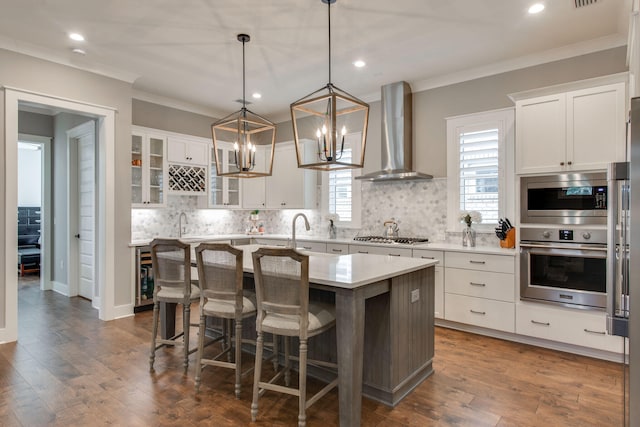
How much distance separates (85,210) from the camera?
556 cm

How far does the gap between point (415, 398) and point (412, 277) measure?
0.84m

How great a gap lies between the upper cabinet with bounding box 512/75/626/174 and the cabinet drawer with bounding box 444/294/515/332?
140 cm

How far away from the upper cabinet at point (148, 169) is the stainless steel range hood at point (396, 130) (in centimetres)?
294

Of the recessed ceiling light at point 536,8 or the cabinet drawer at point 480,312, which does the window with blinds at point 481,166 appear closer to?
the cabinet drawer at point 480,312

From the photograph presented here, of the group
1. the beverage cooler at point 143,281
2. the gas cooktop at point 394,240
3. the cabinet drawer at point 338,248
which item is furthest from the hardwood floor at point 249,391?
the cabinet drawer at point 338,248

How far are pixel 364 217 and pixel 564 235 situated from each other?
2603mm

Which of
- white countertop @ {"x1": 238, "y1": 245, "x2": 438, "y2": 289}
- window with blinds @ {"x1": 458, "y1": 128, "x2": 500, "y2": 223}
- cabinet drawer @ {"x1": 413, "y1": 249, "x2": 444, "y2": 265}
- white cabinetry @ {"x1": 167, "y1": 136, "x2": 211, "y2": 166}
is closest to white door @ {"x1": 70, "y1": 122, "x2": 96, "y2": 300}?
white cabinetry @ {"x1": 167, "y1": 136, "x2": 211, "y2": 166}

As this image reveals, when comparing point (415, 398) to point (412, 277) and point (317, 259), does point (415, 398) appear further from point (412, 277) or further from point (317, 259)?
point (317, 259)

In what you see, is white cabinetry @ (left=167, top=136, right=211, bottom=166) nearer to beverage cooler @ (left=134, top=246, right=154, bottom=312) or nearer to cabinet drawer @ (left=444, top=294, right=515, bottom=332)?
beverage cooler @ (left=134, top=246, right=154, bottom=312)

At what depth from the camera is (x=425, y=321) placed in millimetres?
2936


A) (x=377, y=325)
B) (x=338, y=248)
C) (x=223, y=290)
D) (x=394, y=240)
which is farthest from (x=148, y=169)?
(x=377, y=325)

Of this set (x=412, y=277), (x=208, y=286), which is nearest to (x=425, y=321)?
(x=412, y=277)

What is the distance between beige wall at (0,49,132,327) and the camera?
147 inches

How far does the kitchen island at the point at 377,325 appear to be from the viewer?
86.7 inches
